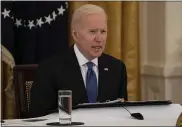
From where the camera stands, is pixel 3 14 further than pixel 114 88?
Yes

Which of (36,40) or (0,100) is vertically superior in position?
(36,40)

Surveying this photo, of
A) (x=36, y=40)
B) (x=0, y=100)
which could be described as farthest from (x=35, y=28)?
(x=0, y=100)

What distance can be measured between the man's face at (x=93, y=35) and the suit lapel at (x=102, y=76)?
140mm

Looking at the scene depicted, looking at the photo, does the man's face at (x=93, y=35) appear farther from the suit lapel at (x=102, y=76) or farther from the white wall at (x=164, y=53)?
the white wall at (x=164, y=53)

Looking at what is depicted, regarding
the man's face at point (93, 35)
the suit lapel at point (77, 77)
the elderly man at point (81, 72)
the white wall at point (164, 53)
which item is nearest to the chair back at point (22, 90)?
the elderly man at point (81, 72)

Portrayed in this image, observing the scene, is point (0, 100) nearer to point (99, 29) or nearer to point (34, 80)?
point (34, 80)

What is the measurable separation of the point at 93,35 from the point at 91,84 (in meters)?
0.28

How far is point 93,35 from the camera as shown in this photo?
242cm

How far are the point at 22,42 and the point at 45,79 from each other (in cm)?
116

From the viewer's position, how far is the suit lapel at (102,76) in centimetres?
245

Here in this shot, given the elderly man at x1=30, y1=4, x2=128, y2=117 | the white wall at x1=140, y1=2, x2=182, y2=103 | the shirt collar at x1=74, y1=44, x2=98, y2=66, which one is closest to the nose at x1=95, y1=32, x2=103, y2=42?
the elderly man at x1=30, y1=4, x2=128, y2=117

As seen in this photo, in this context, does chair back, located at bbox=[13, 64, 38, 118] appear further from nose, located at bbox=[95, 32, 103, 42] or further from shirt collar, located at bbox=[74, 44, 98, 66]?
nose, located at bbox=[95, 32, 103, 42]

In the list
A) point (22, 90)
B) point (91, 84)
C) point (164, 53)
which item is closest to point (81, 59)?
point (91, 84)

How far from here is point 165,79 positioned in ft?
12.1
